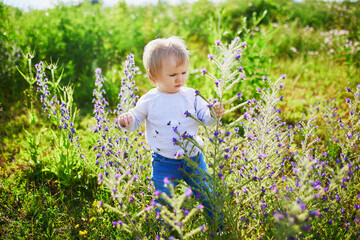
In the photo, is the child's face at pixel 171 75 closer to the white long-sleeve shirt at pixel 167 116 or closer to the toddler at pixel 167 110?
the toddler at pixel 167 110

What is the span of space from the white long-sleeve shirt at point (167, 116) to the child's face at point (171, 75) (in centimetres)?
10

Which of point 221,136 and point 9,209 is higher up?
point 221,136

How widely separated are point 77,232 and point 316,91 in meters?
4.85

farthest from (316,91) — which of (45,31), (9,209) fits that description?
(45,31)

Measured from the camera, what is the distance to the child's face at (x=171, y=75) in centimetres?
207

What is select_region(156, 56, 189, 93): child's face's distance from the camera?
6.79 ft

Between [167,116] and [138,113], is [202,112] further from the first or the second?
[138,113]

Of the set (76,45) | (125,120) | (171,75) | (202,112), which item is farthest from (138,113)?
(76,45)

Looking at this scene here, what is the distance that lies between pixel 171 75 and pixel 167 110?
321 mm

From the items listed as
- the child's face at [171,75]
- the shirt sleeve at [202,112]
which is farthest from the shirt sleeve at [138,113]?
the shirt sleeve at [202,112]

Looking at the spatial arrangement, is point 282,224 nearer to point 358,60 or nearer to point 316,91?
point 316,91

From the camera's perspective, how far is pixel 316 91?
16.2 feet

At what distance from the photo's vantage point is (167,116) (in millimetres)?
2238

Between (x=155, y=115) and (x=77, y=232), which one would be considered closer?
(x=155, y=115)
